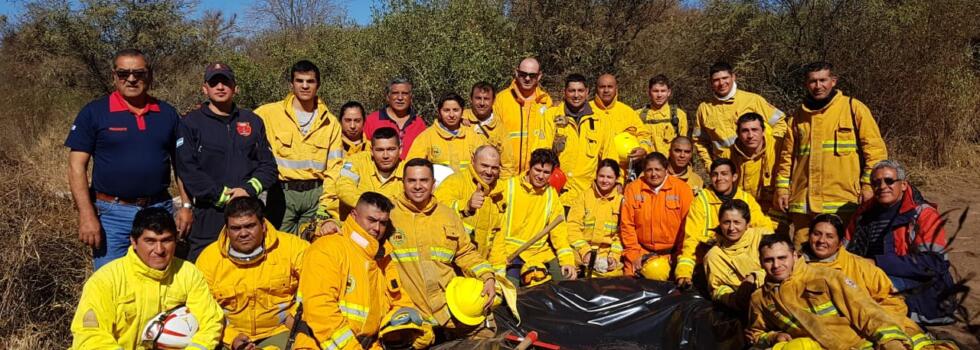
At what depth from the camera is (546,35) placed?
42.6 feet

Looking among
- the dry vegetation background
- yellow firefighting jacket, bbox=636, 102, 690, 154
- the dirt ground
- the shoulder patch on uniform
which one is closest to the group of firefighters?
the shoulder patch on uniform

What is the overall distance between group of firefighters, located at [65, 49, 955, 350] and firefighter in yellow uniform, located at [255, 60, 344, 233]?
0.7 inches

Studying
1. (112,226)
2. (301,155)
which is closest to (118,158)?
(112,226)

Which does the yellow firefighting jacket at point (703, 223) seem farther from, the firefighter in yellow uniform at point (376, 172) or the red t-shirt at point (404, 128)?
the red t-shirt at point (404, 128)

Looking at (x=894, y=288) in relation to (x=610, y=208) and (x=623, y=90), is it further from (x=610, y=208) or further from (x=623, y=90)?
(x=623, y=90)

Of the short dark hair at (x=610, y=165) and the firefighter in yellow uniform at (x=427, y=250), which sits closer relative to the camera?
the firefighter in yellow uniform at (x=427, y=250)

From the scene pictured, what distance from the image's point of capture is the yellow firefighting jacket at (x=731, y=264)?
5.02m

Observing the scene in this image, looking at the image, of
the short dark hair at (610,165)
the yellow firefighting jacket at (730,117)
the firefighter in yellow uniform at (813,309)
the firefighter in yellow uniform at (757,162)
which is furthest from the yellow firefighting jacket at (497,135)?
the firefighter in yellow uniform at (813,309)

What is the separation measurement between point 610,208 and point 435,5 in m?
6.32

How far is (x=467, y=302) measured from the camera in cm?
454

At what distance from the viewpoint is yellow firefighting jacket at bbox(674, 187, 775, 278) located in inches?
221

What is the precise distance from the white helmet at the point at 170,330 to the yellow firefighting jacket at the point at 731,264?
3.61 m

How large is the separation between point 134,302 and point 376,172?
2158 millimetres

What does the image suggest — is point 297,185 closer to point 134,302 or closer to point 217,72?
point 217,72
